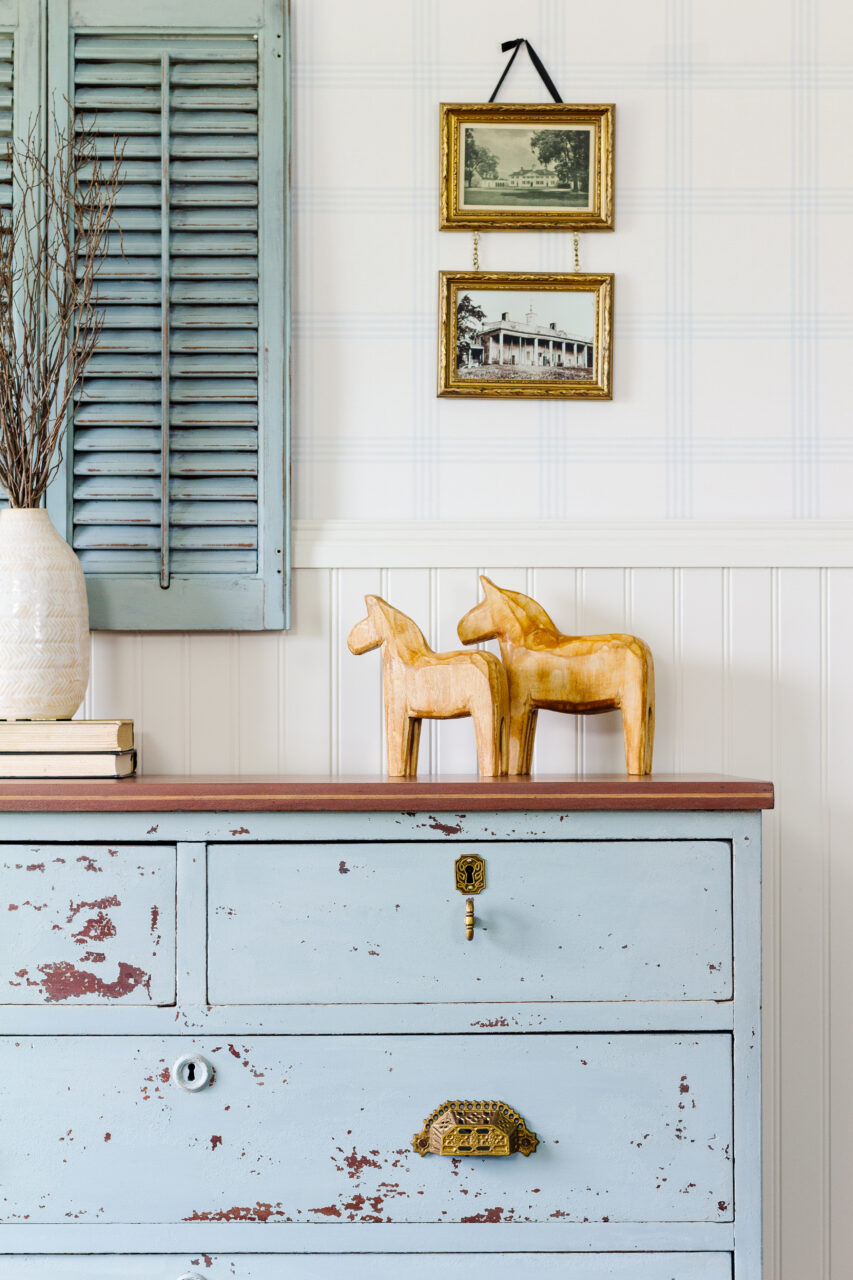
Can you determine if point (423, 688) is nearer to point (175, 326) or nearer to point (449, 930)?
point (449, 930)

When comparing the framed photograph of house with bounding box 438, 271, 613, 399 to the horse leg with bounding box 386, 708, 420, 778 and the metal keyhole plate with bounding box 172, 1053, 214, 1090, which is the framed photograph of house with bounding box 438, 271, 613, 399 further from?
the metal keyhole plate with bounding box 172, 1053, 214, 1090

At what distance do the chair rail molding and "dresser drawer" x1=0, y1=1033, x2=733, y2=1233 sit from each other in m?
0.77

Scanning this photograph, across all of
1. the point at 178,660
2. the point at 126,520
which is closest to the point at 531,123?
the point at 126,520

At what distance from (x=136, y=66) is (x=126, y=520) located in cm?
74

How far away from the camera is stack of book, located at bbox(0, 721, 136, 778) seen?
4.27 ft

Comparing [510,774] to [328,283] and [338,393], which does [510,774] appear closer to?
[338,393]

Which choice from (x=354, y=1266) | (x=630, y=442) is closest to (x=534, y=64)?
(x=630, y=442)

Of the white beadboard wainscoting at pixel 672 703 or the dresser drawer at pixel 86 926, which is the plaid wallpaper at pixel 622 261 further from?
the dresser drawer at pixel 86 926

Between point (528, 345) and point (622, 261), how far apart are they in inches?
8.4

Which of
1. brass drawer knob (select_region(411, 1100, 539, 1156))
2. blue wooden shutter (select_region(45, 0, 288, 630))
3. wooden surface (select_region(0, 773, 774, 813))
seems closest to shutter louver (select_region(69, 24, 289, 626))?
blue wooden shutter (select_region(45, 0, 288, 630))

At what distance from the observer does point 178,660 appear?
5.46 feet

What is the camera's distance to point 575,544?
5.45ft

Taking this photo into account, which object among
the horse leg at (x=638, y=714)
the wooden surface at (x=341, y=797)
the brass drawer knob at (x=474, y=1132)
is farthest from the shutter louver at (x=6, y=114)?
the brass drawer knob at (x=474, y=1132)

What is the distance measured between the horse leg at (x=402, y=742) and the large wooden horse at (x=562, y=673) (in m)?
0.15
